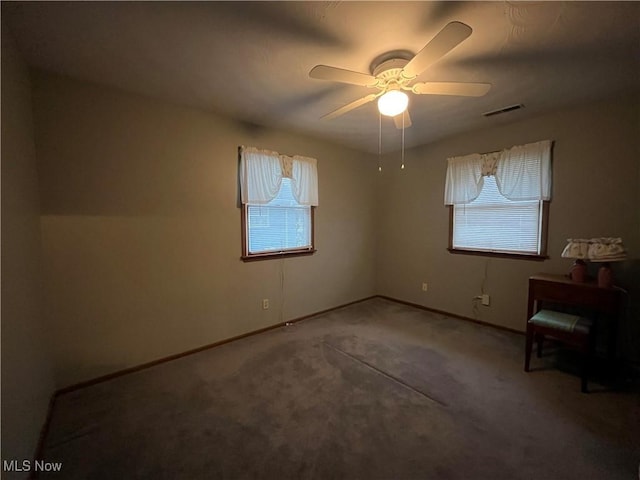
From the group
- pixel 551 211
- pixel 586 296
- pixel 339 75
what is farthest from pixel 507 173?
pixel 339 75

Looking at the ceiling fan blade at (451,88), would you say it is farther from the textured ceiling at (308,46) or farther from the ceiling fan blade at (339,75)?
the ceiling fan blade at (339,75)

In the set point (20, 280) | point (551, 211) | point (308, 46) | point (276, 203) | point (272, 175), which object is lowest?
point (20, 280)

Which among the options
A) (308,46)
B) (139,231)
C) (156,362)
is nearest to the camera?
(308,46)

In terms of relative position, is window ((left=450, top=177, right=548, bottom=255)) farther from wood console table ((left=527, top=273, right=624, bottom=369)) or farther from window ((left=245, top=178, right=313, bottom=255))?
window ((left=245, top=178, right=313, bottom=255))

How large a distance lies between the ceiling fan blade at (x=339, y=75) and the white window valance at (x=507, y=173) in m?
2.26

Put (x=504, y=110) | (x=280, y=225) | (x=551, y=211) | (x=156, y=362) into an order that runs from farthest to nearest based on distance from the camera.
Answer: (x=280, y=225), (x=551, y=211), (x=504, y=110), (x=156, y=362)

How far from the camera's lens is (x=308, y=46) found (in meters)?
1.74

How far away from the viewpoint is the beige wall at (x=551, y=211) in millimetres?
2514

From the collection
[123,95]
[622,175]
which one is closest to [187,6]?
[123,95]

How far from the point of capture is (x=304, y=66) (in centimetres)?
196

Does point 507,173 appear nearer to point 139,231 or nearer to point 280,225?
point 280,225

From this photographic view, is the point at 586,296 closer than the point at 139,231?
Yes

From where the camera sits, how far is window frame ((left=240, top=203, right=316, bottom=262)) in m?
3.07

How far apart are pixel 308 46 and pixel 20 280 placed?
→ 2.18 metres
